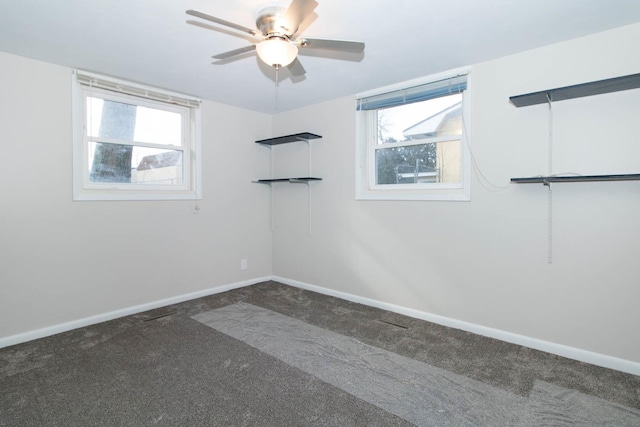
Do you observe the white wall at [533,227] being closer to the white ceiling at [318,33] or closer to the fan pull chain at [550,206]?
the fan pull chain at [550,206]

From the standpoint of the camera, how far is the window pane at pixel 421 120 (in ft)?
10.2

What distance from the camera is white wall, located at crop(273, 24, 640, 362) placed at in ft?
7.41

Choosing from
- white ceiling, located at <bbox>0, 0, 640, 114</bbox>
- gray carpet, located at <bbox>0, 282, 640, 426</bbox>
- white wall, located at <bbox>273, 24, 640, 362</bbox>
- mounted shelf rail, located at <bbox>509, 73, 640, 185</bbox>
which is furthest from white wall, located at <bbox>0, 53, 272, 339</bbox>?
mounted shelf rail, located at <bbox>509, 73, 640, 185</bbox>

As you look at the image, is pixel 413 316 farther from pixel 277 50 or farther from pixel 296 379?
pixel 277 50

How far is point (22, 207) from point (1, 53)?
3.92 feet

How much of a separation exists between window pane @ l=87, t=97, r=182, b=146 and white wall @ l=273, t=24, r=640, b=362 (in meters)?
1.97

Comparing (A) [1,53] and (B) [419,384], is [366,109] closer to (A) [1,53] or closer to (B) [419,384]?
(B) [419,384]

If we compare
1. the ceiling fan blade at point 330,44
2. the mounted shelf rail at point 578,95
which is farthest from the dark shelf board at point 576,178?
the ceiling fan blade at point 330,44

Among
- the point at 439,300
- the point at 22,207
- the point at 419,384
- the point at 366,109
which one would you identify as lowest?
the point at 419,384

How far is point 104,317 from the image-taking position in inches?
123

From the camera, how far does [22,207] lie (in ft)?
8.84

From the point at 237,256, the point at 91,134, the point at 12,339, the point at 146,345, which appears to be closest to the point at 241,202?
the point at 237,256

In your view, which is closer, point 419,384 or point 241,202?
point 419,384

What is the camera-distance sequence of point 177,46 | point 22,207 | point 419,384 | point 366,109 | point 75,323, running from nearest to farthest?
1. point 419,384
2. point 177,46
3. point 22,207
4. point 75,323
5. point 366,109
